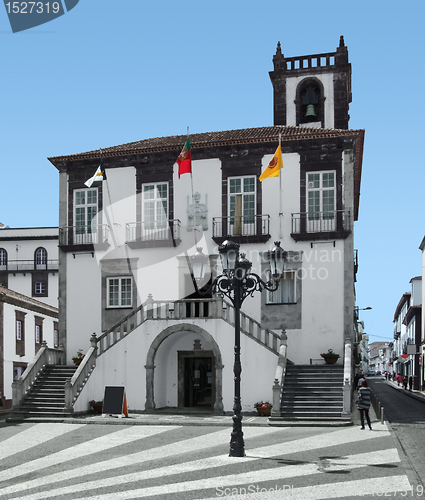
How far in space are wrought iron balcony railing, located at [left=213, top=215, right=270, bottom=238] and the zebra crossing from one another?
33.5 feet

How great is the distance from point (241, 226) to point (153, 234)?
4.10m

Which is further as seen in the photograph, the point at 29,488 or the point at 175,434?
the point at 175,434

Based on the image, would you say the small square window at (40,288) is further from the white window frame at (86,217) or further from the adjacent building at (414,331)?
the white window frame at (86,217)

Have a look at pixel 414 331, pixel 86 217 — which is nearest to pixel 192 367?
pixel 86 217

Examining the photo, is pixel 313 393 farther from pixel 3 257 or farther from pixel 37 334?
pixel 3 257

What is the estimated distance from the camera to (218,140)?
99.8 ft

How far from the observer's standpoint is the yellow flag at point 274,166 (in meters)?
27.2

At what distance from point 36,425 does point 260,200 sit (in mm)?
13161

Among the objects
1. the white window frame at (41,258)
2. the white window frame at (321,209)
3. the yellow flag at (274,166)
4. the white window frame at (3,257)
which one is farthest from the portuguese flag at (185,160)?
the white window frame at (3,257)

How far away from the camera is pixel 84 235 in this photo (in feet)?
105

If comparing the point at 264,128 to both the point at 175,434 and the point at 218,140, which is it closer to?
the point at 218,140

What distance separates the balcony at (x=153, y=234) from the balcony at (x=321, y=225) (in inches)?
209

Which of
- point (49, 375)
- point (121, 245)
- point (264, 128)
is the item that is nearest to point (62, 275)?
point (121, 245)

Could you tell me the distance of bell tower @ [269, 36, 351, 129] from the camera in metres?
38.2
